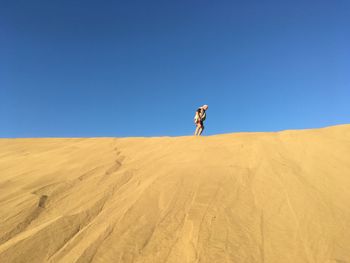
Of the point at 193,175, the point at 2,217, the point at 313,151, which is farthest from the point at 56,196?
the point at 313,151

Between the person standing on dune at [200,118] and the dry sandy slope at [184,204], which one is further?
the person standing on dune at [200,118]

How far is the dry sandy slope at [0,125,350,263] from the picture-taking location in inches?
132

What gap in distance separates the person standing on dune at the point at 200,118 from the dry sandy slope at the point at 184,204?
4.21m

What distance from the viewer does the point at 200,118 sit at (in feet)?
36.9

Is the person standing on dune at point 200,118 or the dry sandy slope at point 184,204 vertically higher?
the person standing on dune at point 200,118

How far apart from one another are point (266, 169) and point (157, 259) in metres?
2.86

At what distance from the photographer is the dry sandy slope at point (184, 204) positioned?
11.0ft

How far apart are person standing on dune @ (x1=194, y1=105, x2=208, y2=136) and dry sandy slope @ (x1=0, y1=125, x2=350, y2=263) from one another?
421 centimetres

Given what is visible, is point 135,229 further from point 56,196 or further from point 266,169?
point 266,169

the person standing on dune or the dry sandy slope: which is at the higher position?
the person standing on dune

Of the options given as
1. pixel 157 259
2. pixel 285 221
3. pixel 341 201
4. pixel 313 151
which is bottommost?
pixel 157 259

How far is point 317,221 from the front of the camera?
3836 mm

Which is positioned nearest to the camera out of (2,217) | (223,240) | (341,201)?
(223,240)

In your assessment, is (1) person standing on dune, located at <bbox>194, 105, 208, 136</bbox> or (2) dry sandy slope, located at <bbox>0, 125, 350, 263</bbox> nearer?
(2) dry sandy slope, located at <bbox>0, 125, 350, 263</bbox>
